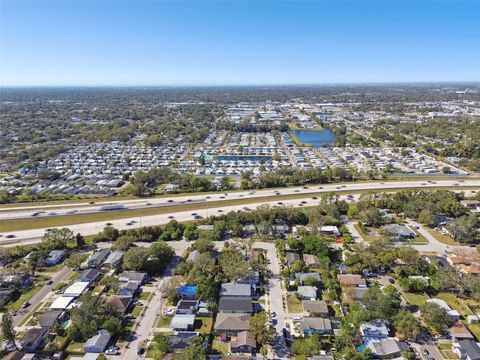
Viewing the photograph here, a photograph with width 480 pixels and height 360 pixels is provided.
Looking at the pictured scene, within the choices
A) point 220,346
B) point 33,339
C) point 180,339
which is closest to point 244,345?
point 220,346

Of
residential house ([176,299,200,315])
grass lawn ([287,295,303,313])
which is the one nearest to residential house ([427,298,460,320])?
grass lawn ([287,295,303,313])

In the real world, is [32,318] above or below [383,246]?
below

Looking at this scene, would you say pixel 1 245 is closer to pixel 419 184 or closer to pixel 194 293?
pixel 194 293

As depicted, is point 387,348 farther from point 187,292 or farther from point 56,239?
point 56,239

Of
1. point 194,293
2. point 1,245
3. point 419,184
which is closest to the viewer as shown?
point 194,293

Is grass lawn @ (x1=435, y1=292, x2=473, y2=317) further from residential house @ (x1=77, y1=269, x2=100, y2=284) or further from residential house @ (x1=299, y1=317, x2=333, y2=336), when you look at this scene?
residential house @ (x1=77, y1=269, x2=100, y2=284)

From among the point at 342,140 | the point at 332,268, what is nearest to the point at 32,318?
the point at 332,268
